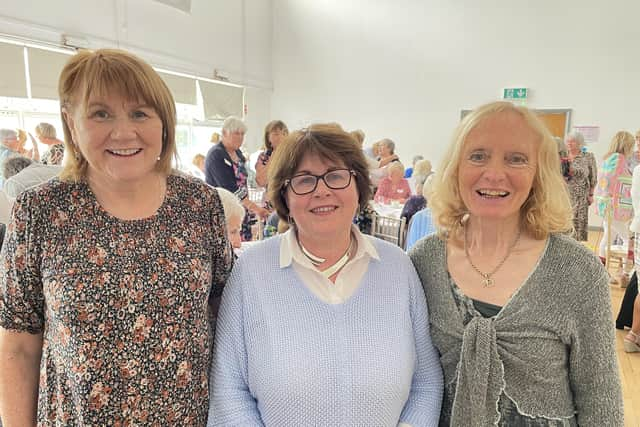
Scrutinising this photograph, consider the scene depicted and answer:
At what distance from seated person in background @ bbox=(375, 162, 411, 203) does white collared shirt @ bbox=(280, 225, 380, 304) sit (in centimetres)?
423

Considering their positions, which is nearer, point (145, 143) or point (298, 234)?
point (145, 143)

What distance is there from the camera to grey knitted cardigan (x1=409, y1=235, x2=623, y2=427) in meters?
1.08

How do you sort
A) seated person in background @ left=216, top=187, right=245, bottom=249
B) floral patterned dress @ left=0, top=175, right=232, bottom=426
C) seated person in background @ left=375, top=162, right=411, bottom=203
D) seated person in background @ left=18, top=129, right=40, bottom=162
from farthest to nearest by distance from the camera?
seated person in background @ left=375, top=162, right=411, bottom=203
seated person in background @ left=18, top=129, right=40, bottom=162
seated person in background @ left=216, top=187, right=245, bottom=249
floral patterned dress @ left=0, top=175, right=232, bottom=426

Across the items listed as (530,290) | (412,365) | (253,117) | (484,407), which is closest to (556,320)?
(530,290)

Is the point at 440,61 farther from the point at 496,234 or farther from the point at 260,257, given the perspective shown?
the point at 260,257

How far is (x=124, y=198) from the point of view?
1.11 meters

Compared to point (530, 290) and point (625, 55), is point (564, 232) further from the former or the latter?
point (625, 55)

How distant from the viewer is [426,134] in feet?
29.9

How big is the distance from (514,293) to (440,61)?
Answer: 28.1ft

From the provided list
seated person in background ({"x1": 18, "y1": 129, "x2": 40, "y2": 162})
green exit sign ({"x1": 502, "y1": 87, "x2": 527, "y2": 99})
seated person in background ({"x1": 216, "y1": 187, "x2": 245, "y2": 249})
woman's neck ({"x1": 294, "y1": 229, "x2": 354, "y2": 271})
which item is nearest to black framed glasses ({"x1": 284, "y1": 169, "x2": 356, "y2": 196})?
woman's neck ({"x1": 294, "y1": 229, "x2": 354, "y2": 271})

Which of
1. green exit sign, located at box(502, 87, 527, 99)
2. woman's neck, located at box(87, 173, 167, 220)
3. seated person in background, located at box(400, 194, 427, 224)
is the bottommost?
seated person in background, located at box(400, 194, 427, 224)

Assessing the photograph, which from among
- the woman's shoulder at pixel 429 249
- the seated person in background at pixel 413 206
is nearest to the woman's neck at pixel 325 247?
the woman's shoulder at pixel 429 249

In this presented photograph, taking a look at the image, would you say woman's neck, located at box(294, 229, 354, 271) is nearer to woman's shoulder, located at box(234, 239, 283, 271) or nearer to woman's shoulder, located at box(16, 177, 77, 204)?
woman's shoulder, located at box(234, 239, 283, 271)

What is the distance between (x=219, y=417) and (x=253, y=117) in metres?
9.73
